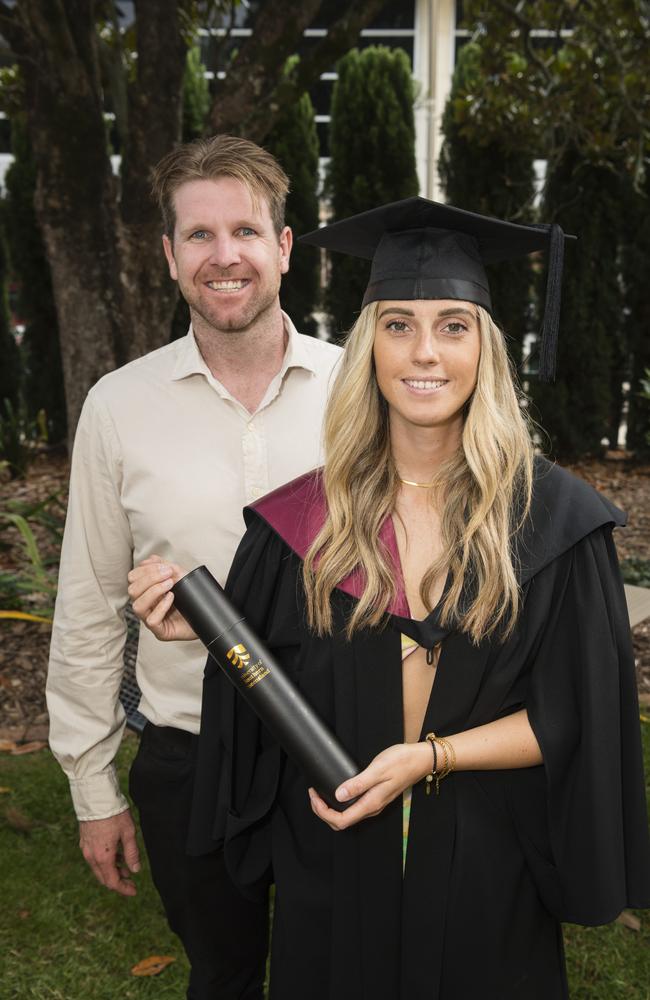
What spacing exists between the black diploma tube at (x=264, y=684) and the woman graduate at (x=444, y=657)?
64mm

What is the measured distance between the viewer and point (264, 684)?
172 cm

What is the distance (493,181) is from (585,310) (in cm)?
136

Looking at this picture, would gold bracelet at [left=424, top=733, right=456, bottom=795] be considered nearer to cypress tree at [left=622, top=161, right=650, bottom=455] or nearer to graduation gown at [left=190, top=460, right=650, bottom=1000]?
graduation gown at [left=190, top=460, right=650, bottom=1000]

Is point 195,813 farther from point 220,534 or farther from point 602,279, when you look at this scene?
point 602,279

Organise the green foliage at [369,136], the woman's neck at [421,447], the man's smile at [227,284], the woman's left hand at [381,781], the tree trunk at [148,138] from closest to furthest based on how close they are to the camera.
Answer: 1. the woman's left hand at [381,781]
2. the woman's neck at [421,447]
3. the man's smile at [227,284]
4. the tree trunk at [148,138]
5. the green foliage at [369,136]

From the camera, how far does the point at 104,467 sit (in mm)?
2223

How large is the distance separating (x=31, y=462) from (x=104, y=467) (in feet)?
19.1

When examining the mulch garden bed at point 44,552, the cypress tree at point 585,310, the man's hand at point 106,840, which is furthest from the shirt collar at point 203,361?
the cypress tree at point 585,310

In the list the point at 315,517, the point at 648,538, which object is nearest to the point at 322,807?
the point at 315,517

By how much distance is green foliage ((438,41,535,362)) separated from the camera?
7809 mm

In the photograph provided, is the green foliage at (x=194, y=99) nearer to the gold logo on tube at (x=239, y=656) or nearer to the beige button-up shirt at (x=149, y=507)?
the beige button-up shirt at (x=149, y=507)

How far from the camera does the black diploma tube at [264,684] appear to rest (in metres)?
1.69

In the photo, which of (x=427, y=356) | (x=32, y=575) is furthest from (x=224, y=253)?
(x=32, y=575)

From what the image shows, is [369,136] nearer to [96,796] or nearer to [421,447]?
[421,447]
